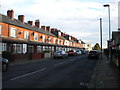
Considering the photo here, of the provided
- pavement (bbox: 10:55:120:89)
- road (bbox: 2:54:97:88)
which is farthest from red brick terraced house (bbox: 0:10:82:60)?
pavement (bbox: 10:55:120:89)

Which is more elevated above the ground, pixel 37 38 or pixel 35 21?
pixel 35 21

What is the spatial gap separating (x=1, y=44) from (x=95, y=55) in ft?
59.3

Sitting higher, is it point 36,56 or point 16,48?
point 16,48

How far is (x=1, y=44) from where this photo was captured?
91.6 ft

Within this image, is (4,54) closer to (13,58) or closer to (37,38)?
(13,58)

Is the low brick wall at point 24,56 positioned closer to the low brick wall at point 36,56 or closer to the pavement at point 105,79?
the low brick wall at point 36,56

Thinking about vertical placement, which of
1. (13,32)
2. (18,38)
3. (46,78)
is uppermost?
(13,32)

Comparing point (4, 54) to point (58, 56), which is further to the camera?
point (58, 56)

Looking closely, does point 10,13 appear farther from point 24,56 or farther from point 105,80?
point 105,80

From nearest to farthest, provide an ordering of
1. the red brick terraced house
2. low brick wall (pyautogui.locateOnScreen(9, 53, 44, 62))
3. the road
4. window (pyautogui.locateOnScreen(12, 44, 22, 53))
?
the road → low brick wall (pyautogui.locateOnScreen(9, 53, 44, 62)) → the red brick terraced house → window (pyautogui.locateOnScreen(12, 44, 22, 53))

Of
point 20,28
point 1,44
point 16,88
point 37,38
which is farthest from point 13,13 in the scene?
point 16,88

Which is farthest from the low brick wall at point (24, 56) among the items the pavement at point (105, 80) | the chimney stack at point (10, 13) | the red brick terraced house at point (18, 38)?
the pavement at point (105, 80)

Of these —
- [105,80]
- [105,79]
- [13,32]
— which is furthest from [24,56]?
[105,80]

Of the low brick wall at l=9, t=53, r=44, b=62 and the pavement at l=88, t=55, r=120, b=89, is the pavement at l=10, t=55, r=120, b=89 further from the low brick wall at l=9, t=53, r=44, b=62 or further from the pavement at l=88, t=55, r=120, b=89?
the low brick wall at l=9, t=53, r=44, b=62
